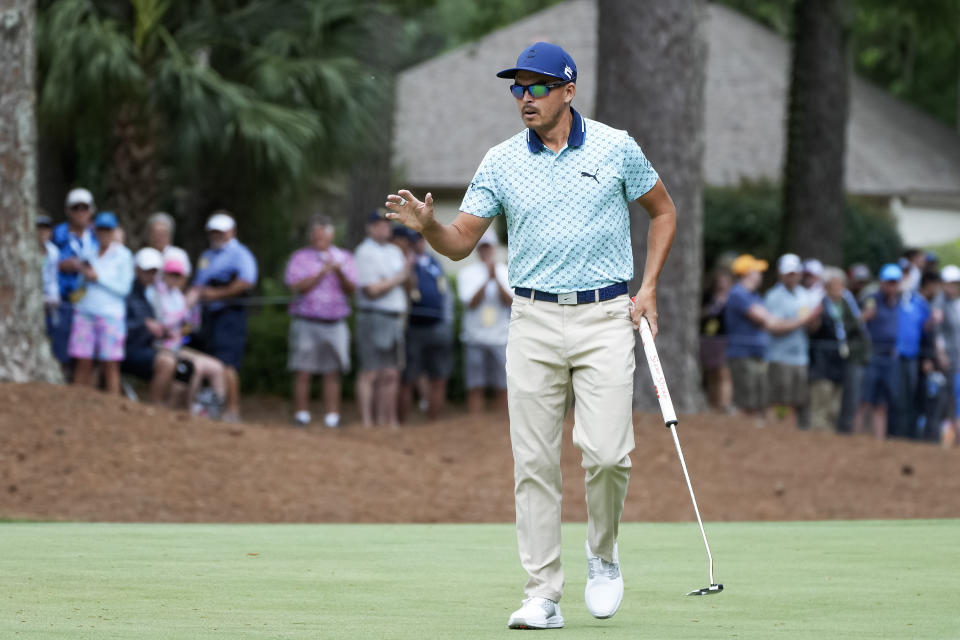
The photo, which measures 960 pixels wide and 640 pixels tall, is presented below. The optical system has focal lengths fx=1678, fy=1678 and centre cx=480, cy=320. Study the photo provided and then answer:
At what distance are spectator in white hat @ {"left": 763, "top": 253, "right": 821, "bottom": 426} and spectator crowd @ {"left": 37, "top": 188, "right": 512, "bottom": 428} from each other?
A: 9.74 ft

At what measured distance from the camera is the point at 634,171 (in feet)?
20.8

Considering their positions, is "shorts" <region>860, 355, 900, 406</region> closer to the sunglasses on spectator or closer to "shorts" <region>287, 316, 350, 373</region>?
"shorts" <region>287, 316, 350, 373</region>

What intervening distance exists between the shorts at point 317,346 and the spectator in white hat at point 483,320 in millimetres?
1272

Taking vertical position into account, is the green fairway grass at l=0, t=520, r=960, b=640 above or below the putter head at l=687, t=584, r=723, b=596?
below

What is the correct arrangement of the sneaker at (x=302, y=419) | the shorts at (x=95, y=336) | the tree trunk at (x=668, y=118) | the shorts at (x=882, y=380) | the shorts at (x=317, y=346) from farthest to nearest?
the shorts at (x=882, y=380)
the shorts at (x=317, y=346)
the sneaker at (x=302, y=419)
the tree trunk at (x=668, y=118)
the shorts at (x=95, y=336)

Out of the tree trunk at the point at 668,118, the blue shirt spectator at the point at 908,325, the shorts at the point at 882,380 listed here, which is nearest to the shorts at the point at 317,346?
the tree trunk at the point at 668,118

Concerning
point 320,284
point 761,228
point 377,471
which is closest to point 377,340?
point 320,284

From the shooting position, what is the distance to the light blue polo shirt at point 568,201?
20.4 feet

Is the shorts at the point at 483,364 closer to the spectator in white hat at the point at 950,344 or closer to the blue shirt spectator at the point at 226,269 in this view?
the blue shirt spectator at the point at 226,269

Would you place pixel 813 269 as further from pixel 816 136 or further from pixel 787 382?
pixel 816 136

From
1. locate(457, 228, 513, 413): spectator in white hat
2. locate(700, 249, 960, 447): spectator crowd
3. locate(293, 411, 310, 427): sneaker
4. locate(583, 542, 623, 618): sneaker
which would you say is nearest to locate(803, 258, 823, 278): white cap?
locate(700, 249, 960, 447): spectator crowd

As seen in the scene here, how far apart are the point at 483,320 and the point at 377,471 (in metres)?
4.06

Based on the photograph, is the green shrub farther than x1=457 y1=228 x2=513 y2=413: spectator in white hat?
Yes

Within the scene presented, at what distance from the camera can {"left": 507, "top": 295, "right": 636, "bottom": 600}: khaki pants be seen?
6.19 m
